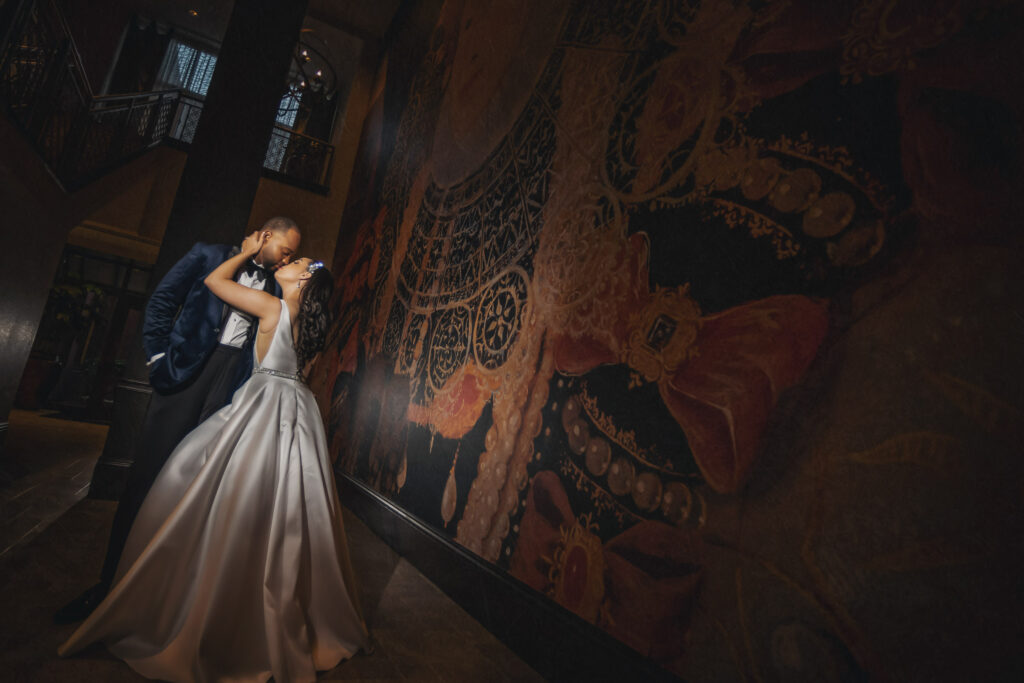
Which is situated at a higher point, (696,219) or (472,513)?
(696,219)

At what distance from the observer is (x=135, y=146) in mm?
7629

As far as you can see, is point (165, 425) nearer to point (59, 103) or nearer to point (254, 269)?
point (254, 269)

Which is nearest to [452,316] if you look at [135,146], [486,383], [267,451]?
[486,383]

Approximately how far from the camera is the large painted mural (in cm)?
99

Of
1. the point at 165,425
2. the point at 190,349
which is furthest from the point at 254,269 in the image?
the point at 165,425

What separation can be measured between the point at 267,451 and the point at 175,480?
304mm

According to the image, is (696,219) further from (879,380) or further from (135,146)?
(135,146)

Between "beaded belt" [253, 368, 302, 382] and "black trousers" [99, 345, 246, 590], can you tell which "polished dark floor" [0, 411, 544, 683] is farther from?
"beaded belt" [253, 368, 302, 382]

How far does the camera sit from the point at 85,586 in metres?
1.85

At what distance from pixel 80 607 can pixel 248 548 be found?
642mm

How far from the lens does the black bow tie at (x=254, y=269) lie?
6.36ft

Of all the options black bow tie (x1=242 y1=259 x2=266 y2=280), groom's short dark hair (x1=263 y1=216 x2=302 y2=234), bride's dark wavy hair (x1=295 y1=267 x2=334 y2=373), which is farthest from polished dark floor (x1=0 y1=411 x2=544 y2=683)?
groom's short dark hair (x1=263 y1=216 x2=302 y2=234)

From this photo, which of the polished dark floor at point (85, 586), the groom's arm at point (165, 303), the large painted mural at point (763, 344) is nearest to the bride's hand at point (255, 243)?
the groom's arm at point (165, 303)

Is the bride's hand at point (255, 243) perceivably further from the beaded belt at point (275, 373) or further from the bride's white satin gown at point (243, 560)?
the beaded belt at point (275, 373)
